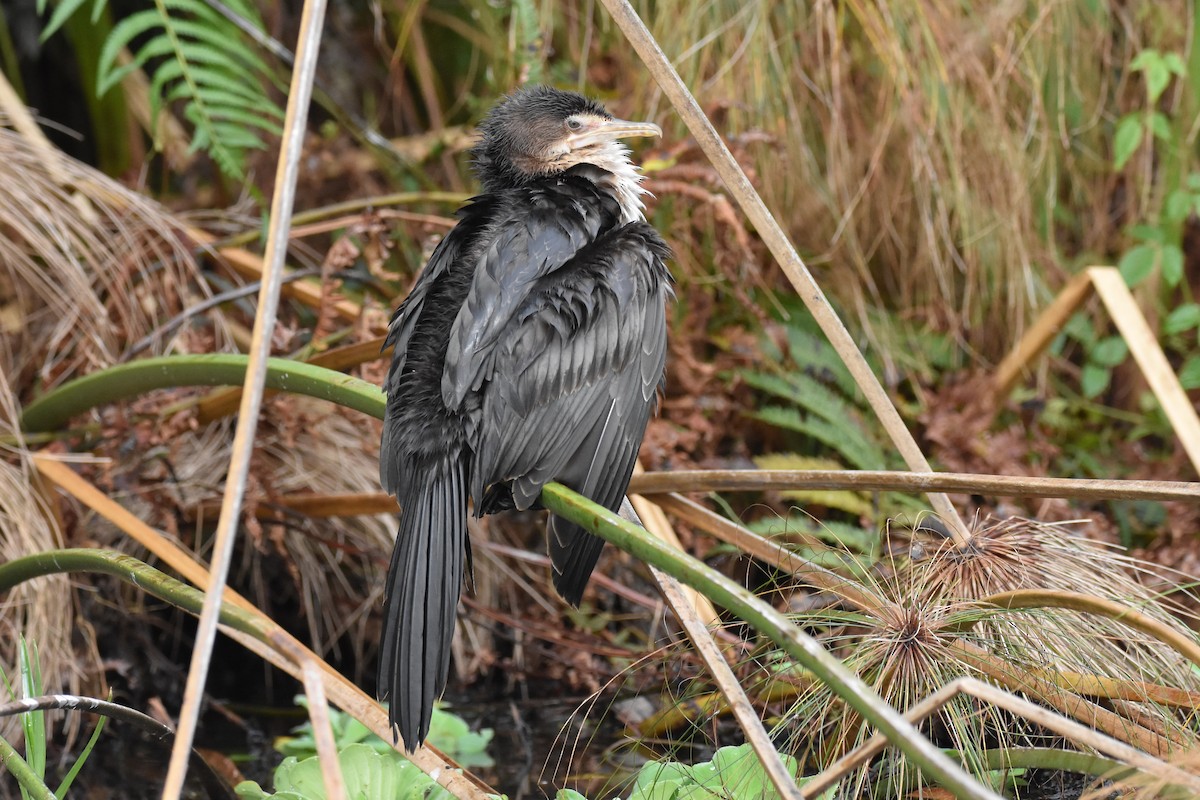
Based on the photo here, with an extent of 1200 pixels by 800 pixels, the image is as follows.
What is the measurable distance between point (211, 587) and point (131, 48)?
402 centimetres

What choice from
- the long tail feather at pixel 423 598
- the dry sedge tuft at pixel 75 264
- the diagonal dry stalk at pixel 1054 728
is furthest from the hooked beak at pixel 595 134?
the diagonal dry stalk at pixel 1054 728

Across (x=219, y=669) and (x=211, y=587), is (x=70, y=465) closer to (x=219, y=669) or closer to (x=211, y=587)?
(x=219, y=669)

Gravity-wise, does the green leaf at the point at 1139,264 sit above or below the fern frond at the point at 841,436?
above

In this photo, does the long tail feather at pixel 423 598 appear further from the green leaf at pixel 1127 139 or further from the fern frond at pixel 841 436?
the green leaf at pixel 1127 139

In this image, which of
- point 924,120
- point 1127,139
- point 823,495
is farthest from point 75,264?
point 1127,139

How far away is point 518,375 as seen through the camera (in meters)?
2.20

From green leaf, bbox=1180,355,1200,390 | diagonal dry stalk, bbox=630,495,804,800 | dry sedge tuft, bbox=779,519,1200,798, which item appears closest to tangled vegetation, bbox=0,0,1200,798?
green leaf, bbox=1180,355,1200,390

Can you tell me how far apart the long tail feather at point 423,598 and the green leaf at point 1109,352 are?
2558 mm

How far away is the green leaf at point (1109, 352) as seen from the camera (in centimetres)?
381

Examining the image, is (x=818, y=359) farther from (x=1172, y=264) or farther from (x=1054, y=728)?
(x=1054, y=728)

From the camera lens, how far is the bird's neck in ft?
8.35

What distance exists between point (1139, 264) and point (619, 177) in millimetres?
1938

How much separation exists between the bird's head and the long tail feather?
2.62 feet

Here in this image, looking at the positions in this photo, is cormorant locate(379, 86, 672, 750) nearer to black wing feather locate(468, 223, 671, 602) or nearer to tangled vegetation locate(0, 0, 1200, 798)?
black wing feather locate(468, 223, 671, 602)
